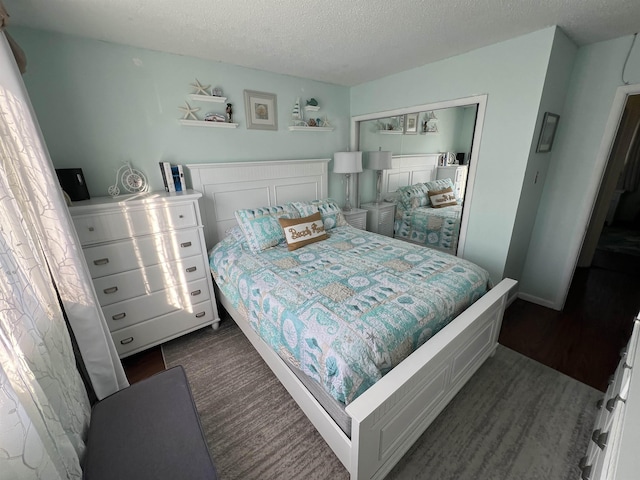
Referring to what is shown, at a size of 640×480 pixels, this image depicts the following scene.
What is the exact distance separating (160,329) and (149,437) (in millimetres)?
1259

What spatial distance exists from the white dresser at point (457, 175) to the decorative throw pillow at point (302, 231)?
1.42 meters

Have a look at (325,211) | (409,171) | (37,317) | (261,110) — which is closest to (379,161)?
(409,171)

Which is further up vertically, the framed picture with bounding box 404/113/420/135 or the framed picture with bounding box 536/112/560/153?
the framed picture with bounding box 404/113/420/135

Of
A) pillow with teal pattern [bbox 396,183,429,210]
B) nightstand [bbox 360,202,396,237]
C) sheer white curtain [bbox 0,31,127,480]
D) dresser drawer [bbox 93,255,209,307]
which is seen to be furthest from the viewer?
nightstand [bbox 360,202,396,237]

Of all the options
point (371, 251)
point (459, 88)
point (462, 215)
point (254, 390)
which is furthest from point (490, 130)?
point (254, 390)

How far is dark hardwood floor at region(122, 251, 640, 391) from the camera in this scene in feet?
6.46

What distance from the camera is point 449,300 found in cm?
156

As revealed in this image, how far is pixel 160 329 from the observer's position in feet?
7.02

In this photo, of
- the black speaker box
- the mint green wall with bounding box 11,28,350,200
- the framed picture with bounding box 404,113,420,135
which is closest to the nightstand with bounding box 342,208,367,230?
the framed picture with bounding box 404,113,420,135

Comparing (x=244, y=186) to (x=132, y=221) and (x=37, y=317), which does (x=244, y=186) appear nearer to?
(x=132, y=221)

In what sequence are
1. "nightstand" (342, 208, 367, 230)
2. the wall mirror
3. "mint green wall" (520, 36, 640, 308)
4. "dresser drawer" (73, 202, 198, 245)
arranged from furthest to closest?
"nightstand" (342, 208, 367, 230) → the wall mirror → "mint green wall" (520, 36, 640, 308) → "dresser drawer" (73, 202, 198, 245)

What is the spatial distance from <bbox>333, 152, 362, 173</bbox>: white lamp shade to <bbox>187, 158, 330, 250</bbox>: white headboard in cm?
16

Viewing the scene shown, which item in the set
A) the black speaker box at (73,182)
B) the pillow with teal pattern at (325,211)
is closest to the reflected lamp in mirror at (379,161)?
the pillow with teal pattern at (325,211)

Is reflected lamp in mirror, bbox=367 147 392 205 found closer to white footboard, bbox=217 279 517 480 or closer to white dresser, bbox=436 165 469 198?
white dresser, bbox=436 165 469 198
